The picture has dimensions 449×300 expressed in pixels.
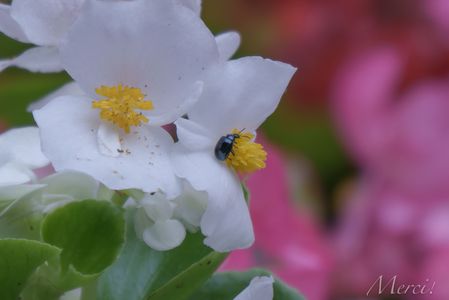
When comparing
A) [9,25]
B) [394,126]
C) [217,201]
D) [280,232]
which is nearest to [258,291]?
[217,201]

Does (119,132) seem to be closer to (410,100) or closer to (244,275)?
(244,275)

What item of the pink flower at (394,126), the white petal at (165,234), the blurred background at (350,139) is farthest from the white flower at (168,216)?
the pink flower at (394,126)

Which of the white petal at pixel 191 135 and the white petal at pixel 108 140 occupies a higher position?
the white petal at pixel 191 135

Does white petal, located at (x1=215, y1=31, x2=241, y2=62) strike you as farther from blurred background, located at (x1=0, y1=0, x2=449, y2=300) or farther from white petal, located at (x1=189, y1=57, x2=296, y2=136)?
blurred background, located at (x1=0, y1=0, x2=449, y2=300)

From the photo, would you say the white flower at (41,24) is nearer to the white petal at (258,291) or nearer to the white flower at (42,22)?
the white flower at (42,22)

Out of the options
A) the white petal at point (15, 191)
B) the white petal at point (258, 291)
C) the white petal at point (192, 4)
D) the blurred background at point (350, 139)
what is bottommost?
the blurred background at point (350, 139)

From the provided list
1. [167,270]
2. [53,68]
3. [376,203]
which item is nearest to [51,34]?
[53,68]

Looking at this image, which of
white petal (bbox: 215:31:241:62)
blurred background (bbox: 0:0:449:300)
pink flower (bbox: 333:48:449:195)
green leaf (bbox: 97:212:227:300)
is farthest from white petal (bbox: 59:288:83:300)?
pink flower (bbox: 333:48:449:195)
